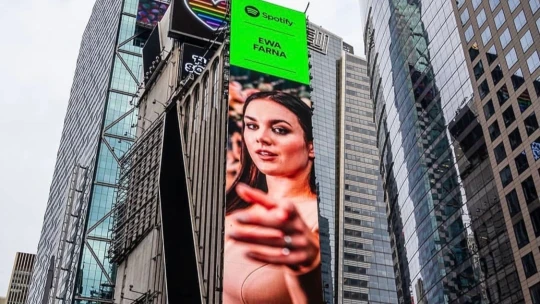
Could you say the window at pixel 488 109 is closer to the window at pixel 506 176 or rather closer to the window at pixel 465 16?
the window at pixel 506 176

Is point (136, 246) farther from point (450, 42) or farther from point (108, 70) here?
point (108, 70)

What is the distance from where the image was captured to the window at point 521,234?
6781cm

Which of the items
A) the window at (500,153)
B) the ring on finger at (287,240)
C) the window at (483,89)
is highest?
the window at (483,89)

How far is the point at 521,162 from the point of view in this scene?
2756 inches

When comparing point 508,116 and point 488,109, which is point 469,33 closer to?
point 488,109

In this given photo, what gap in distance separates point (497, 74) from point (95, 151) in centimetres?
8391

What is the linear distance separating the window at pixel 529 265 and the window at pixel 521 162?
8.75 meters

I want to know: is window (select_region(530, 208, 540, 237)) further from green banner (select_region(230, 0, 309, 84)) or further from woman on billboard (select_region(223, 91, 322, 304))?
green banner (select_region(230, 0, 309, 84))

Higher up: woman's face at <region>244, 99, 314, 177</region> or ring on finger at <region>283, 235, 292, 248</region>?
woman's face at <region>244, 99, 314, 177</region>

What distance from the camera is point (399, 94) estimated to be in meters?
104

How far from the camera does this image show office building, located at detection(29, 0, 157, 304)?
122m

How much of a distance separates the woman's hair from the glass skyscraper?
52689mm

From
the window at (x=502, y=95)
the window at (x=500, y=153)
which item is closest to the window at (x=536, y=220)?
the window at (x=500, y=153)

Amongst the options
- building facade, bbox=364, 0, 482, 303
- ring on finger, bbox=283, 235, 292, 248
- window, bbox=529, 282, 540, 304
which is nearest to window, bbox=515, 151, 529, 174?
building facade, bbox=364, 0, 482, 303
